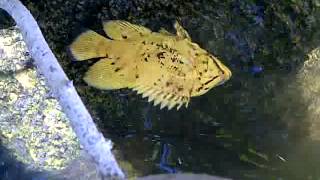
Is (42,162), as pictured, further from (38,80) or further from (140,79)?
(140,79)

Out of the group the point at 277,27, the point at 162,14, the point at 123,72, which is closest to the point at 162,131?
the point at 123,72

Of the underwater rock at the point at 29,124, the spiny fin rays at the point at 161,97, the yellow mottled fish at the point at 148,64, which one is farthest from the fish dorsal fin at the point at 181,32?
the underwater rock at the point at 29,124

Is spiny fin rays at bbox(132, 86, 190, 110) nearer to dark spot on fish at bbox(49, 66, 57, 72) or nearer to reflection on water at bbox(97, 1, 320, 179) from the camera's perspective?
reflection on water at bbox(97, 1, 320, 179)

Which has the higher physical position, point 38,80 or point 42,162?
point 38,80

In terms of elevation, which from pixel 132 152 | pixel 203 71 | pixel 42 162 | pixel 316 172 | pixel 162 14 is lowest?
pixel 42 162

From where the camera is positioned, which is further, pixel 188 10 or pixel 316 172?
pixel 188 10

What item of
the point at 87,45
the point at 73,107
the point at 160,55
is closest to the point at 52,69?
the point at 73,107
